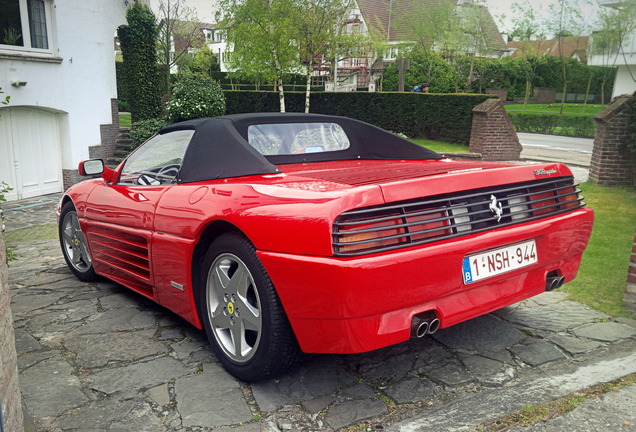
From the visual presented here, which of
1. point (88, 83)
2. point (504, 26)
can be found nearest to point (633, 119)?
point (88, 83)

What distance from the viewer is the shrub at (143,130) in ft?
49.7

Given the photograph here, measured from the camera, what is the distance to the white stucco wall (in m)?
12.0

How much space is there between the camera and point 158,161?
397 centimetres

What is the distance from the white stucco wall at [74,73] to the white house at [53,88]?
0.07 feet

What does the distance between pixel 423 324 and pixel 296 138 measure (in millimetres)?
1725

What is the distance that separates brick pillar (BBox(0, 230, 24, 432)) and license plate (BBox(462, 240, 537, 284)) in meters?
1.94

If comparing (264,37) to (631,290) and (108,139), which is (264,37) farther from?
(631,290)

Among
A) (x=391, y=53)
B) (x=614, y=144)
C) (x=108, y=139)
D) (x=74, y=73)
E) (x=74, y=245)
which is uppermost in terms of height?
(x=391, y=53)

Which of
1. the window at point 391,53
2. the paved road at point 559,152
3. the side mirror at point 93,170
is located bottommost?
the paved road at point 559,152

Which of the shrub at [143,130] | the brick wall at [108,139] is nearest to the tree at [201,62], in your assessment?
the shrub at [143,130]

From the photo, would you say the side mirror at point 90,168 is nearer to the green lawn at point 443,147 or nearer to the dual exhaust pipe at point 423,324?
the dual exhaust pipe at point 423,324

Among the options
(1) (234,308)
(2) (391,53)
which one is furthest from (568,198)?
(2) (391,53)

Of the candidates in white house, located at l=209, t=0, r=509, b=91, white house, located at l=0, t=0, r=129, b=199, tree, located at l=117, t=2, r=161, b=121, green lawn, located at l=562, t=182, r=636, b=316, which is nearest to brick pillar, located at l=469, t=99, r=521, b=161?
green lawn, located at l=562, t=182, r=636, b=316

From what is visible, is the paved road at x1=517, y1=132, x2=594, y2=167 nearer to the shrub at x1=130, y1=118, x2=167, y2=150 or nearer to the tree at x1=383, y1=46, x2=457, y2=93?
the shrub at x1=130, y1=118, x2=167, y2=150
